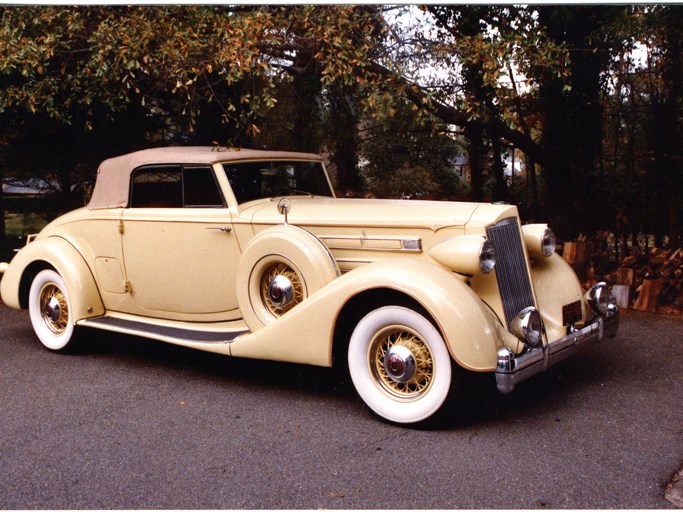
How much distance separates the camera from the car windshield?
15.3 feet

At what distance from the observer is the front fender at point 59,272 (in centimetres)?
502

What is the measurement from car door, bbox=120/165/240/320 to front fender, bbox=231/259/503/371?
2.10ft

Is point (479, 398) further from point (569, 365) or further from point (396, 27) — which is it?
point (396, 27)

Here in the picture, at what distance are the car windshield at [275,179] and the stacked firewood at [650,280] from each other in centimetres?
330

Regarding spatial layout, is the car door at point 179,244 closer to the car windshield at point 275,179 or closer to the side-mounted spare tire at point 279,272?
the car windshield at point 275,179

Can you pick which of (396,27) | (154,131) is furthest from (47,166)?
(396,27)

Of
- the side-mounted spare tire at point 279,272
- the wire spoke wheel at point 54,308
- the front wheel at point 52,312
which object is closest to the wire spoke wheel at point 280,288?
the side-mounted spare tire at point 279,272

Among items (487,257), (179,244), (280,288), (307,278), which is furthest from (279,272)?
(487,257)

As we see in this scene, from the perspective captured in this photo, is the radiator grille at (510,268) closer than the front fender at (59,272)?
Yes

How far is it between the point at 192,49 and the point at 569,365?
12.5 ft

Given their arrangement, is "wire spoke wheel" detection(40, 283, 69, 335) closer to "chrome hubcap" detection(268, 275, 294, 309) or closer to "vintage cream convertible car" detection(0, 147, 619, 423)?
"vintage cream convertible car" detection(0, 147, 619, 423)

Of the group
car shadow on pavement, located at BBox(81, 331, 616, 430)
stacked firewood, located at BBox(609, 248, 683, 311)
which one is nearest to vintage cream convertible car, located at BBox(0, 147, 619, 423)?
car shadow on pavement, located at BBox(81, 331, 616, 430)

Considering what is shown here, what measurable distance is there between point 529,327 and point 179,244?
246 cm

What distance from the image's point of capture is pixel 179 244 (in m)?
4.68
